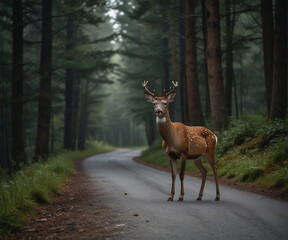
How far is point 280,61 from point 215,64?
12.9 feet

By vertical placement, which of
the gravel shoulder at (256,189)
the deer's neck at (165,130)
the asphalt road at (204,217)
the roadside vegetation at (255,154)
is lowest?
the gravel shoulder at (256,189)

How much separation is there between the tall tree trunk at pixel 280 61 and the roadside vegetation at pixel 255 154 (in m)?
0.76

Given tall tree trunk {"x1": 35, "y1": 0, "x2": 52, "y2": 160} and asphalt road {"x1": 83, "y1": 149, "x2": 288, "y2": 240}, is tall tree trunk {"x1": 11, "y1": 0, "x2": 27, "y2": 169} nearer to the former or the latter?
tall tree trunk {"x1": 35, "y1": 0, "x2": 52, "y2": 160}

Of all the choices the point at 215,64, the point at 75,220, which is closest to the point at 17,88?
the point at 215,64

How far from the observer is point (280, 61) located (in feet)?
45.3

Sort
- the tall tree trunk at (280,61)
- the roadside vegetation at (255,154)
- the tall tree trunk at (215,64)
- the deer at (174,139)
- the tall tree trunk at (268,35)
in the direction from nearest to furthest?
the deer at (174,139) < the roadside vegetation at (255,154) < the tall tree trunk at (280,61) < the tall tree trunk at (268,35) < the tall tree trunk at (215,64)

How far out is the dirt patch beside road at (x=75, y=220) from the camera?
5.45 metres

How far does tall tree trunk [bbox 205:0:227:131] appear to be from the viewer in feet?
55.7

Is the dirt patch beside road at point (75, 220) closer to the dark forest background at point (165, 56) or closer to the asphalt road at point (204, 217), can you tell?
the asphalt road at point (204, 217)

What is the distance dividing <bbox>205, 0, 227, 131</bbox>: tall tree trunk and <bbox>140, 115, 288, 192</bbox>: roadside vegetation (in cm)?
78

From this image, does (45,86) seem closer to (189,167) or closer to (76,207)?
(189,167)

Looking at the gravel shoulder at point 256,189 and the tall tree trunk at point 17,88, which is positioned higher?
the tall tree trunk at point 17,88

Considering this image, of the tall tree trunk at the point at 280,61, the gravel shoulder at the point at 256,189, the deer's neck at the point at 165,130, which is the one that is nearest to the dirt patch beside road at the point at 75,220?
the deer's neck at the point at 165,130

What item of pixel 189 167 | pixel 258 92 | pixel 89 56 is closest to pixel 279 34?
pixel 189 167
